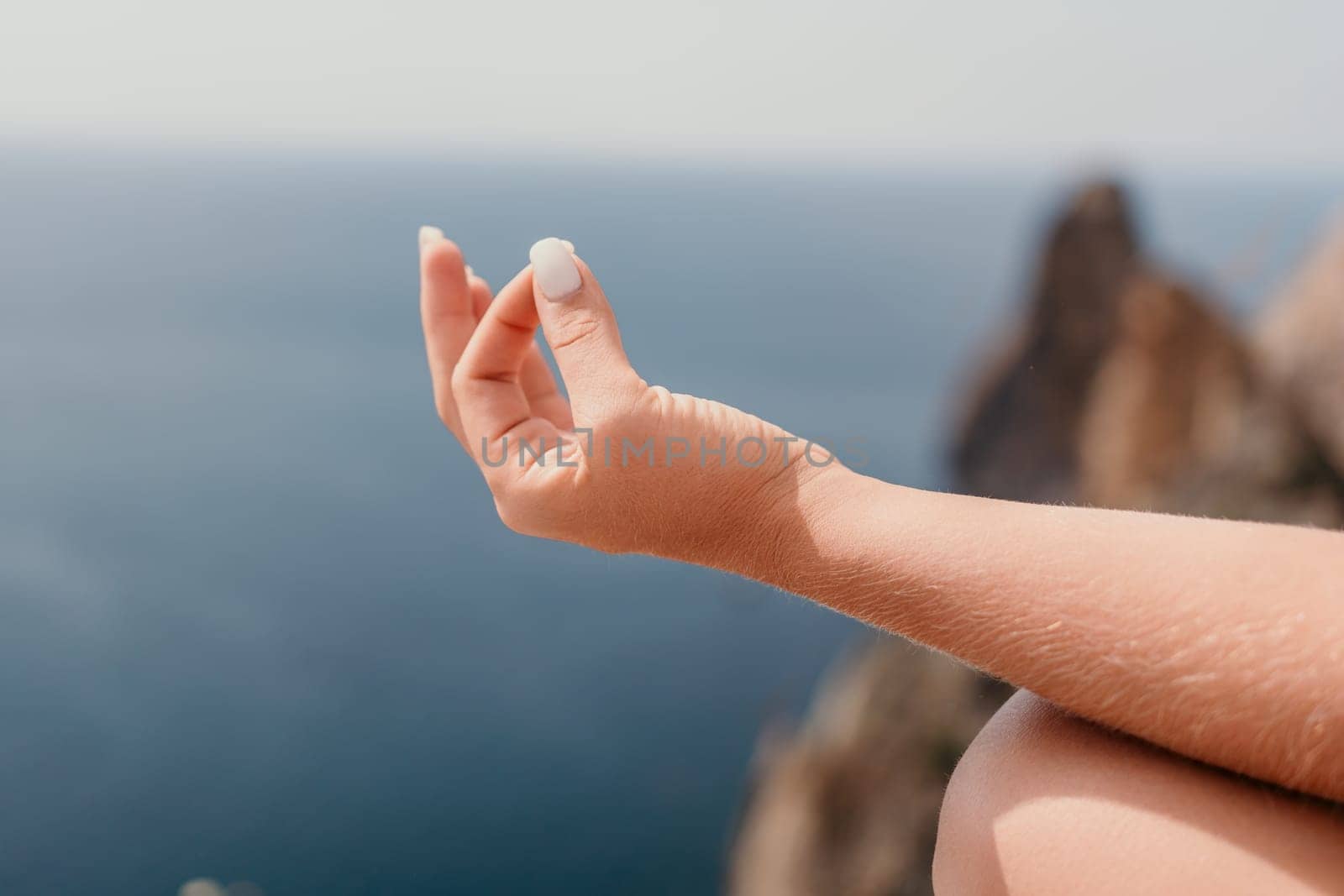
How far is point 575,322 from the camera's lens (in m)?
0.72

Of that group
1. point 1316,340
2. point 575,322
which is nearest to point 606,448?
point 575,322

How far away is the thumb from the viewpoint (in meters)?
0.69

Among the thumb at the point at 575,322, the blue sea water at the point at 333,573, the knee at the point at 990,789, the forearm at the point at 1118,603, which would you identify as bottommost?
the blue sea water at the point at 333,573

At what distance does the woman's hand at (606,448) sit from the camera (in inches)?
26.8

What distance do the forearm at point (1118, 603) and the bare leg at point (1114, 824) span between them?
2cm

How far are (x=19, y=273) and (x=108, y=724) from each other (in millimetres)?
5207

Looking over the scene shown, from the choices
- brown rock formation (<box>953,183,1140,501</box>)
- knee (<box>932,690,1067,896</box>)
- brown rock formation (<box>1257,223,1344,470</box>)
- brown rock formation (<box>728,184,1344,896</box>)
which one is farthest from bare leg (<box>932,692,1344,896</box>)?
brown rock formation (<box>953,183,1140,501</box>)

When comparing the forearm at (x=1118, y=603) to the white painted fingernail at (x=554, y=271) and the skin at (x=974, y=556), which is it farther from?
the white painted fingernail at (x=554, y=271)

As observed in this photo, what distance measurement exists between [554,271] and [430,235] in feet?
0.61

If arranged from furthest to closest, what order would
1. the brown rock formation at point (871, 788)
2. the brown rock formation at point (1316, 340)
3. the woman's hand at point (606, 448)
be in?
the brown rock formation at point (1316, 340) → the brown rock formation at point (871, 788) → the woman's hand at point (606, 448)

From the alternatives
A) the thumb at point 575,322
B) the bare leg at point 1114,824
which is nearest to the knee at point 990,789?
the bare leg at point 1114,824

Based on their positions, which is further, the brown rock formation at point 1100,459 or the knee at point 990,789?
the brown rock formation at point 1100,459

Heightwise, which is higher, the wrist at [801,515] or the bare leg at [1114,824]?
the wrist at [801,515]

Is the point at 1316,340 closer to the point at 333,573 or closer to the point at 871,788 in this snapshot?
the point at 871,788
